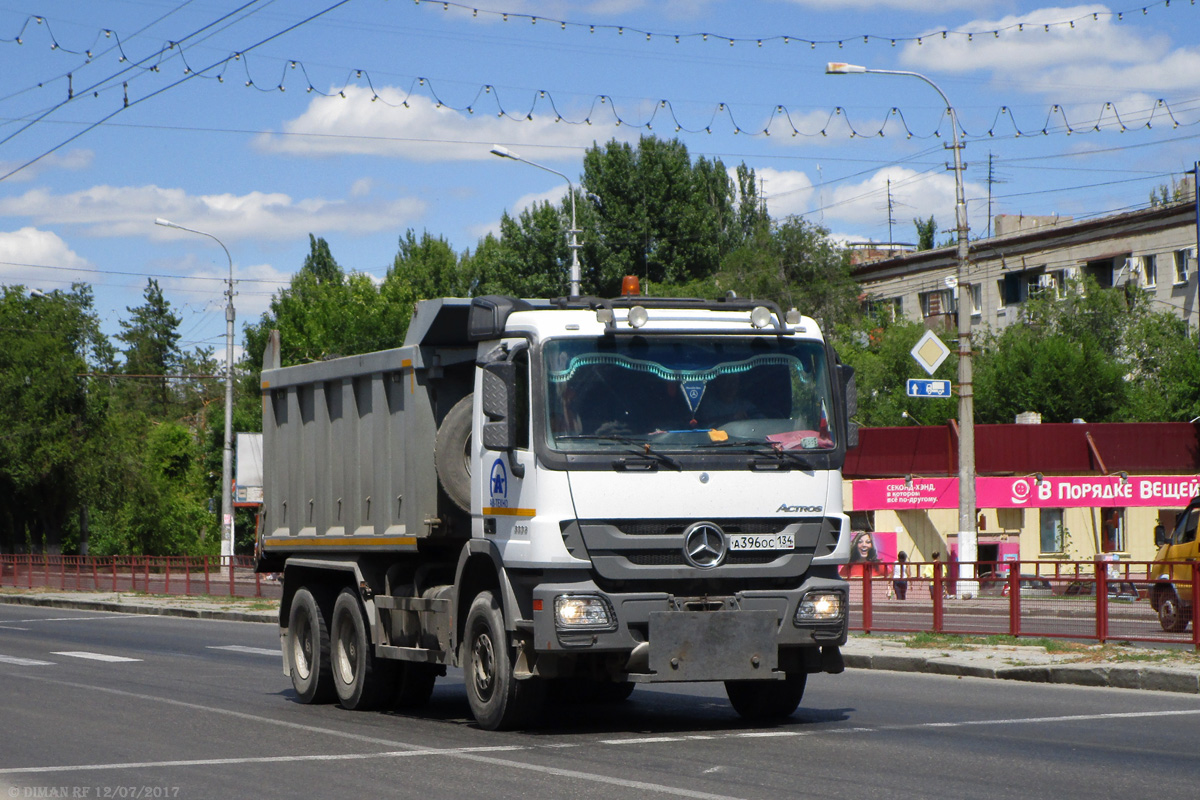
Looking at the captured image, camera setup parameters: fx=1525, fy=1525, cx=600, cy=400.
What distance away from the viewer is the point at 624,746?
32.5 feet

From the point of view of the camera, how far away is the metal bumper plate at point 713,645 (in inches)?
390

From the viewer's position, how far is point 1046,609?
60.5 ft

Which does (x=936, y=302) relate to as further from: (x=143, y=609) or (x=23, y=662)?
(x=23, y=662)

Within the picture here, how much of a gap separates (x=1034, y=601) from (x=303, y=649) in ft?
30.7

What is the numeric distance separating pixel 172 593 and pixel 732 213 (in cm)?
4119

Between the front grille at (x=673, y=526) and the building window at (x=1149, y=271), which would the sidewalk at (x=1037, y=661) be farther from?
the building window at (x=1149, y=271)

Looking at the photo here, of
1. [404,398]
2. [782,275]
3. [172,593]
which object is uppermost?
[782,275]

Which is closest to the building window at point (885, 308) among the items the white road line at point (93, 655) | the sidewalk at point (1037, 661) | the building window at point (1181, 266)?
the building window at point (1181, 266)

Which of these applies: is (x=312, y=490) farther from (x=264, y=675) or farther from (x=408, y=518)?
(x=264, y=675)


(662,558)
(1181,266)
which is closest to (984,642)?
(662,558)

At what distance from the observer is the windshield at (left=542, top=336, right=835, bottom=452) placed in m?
10.1

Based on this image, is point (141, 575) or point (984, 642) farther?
point (141, 575)

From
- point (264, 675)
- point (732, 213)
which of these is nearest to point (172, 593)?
point (264, 675)

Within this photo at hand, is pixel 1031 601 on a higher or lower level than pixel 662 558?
lower
